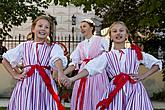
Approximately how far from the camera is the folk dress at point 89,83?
22.6ft

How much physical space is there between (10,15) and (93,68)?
21.6 ft

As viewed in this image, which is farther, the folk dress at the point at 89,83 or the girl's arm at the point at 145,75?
the folk dress at the point at 89,83

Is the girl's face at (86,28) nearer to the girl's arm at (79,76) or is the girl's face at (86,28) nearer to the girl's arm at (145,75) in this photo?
the girl's arm at (145,75)

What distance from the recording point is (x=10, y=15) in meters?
11.2

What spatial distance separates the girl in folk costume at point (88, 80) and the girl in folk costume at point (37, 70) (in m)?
1.60

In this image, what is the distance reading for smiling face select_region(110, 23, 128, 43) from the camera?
5207mm

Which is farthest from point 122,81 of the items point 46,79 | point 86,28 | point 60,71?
point 86,28

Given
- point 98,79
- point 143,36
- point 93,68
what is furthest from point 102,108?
point 143,36

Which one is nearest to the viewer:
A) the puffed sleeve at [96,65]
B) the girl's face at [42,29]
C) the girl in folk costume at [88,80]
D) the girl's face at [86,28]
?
the puffed sleeve at [96,65]

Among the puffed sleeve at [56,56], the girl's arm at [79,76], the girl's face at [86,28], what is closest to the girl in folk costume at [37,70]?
the puffed sleeve at [56,56]

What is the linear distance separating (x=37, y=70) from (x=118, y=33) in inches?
38.1

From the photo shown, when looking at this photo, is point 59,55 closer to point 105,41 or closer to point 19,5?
point 105,41

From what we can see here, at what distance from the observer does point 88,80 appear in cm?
699

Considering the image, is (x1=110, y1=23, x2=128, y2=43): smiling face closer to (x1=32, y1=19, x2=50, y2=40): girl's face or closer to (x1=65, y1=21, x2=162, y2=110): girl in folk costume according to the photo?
(x1=65, y1=21, x2=162, y2=110): girl in folk costume
